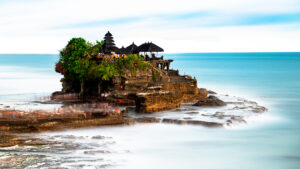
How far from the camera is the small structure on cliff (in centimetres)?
3191

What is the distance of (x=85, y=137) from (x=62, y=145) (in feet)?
7.14

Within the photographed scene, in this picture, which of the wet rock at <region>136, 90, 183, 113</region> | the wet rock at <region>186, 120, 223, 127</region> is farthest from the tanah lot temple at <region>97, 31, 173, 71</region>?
the wet rock at <region>186, 120, 223, 127</region>

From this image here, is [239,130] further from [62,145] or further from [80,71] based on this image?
[80,71]

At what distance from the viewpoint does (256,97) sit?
42.2 meters

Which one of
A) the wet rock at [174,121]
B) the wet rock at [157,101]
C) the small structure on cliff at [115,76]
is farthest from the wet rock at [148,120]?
the small structure on cliff at [115,76]

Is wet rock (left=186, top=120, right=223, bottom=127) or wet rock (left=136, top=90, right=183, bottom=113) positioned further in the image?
wet rock (left=136, top=90, right=183, bottom=113)

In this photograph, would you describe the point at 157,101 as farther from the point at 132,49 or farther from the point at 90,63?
the point at 132,49

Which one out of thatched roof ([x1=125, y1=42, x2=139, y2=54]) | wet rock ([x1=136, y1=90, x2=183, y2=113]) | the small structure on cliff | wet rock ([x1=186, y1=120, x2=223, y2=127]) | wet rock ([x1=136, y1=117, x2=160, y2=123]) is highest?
thatched roof ([x1=125, y1=42, x2=139, y2=54])

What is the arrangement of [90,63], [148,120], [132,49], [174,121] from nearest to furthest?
1. [148,120]
2. [174,121]
3. [90,63]
4. [132,49]

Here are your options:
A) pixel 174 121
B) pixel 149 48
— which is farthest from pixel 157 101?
pixel 149 48

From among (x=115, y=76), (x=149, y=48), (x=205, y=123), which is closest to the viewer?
(x=205, y=123)

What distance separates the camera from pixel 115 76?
3328 centimetres

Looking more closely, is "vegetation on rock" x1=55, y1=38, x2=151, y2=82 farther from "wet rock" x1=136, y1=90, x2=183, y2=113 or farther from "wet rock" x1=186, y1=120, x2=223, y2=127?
"wet rock" x1=186, y1=120, x2=223, y2=127

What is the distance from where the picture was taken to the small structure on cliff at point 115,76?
3191 centimetres
